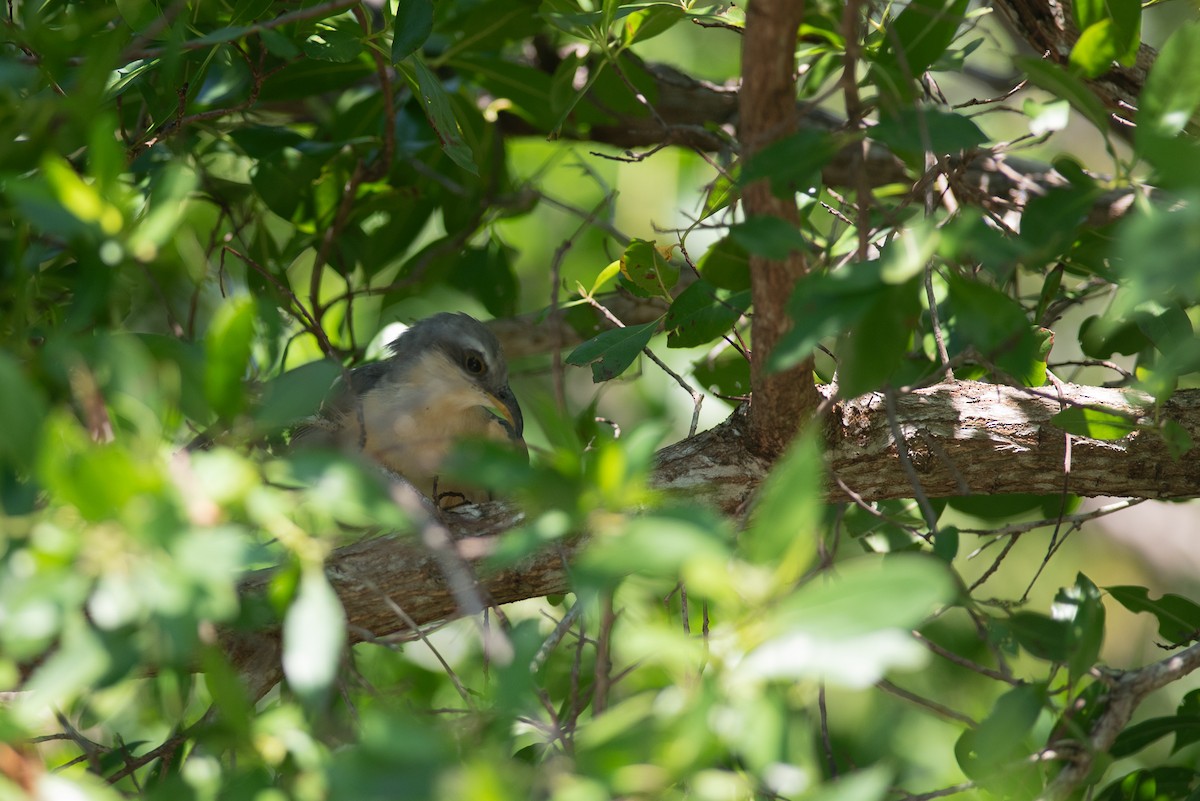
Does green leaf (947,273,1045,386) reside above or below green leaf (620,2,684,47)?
below

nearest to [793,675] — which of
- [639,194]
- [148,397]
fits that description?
[148,397]

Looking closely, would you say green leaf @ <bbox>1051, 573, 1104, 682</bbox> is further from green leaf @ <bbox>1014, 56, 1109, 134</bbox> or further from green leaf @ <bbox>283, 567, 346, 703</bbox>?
green leaf @ <bbox>283, 567, 346, 703</bbox>

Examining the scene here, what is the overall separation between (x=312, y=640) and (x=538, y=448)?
4.66ft

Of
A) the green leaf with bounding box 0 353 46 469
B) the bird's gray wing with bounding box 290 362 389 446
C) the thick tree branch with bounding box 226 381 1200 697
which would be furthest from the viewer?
the bird's gray wing with bounding box 290 362 389 446

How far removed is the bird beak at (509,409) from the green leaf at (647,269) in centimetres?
135

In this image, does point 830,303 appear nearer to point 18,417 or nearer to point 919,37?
point 919,37

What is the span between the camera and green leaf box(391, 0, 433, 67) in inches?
115

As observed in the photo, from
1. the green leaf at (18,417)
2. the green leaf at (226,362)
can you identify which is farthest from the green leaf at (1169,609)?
the green leaf at (18,417)

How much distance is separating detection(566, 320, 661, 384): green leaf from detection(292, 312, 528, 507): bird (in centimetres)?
129

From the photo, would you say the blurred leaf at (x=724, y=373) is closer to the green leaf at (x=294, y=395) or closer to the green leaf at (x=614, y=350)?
the green leaf at (x=614, y=350)

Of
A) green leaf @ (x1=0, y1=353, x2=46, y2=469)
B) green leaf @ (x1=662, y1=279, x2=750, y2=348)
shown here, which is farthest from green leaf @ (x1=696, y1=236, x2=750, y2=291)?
green leaf @ (x1=0, y1=353, x2=46, y2=469)

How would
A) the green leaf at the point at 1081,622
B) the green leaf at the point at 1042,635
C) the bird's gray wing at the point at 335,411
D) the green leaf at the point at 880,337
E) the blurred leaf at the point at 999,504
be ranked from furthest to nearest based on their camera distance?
the bird's gray wing at the point at 335,411 → the blurred leaf at the point at 999,504 → the green leaf at the point at 1042,635 → the green leaf at the point at 1081,622 → the green leaf at the point at 880,337

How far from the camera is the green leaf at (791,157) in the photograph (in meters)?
2.01

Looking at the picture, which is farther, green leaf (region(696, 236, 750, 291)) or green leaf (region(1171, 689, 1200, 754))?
green leaf (region(696, 236, 750, 291))
